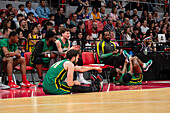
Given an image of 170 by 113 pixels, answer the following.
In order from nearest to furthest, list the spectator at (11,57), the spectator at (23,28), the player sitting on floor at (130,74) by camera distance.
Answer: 1. the spectator at (11,57)
2. the player sitting on floor at (130,74)
3. the spectator at (23,28)

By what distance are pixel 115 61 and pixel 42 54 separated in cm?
213

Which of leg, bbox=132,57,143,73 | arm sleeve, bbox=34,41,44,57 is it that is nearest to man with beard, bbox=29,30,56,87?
arm sleeve, bbox=34,41,44,57

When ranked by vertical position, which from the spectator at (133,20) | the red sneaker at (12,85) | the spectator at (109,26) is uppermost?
the spectator at (133,20)

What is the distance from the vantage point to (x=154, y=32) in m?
15.3

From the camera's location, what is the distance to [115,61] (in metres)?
9.98

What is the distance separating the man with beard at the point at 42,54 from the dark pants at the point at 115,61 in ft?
5.22

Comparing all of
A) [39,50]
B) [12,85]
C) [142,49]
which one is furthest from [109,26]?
[12,85]

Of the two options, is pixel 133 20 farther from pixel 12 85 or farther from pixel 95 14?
pixel 12 85

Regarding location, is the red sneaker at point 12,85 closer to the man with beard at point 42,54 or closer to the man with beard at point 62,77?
the man with beard at point 42,54

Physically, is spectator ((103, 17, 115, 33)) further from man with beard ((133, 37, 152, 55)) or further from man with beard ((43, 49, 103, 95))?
man with beard ((43, 49, 103, 95))

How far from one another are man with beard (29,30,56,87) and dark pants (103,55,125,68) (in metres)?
1.59

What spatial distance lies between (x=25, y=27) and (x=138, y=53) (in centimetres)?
359

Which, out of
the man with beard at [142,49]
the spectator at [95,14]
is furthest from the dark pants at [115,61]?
the spectator at [95,14]

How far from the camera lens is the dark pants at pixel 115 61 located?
32.6 feet
